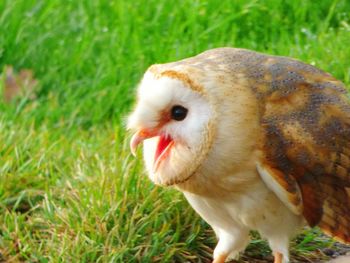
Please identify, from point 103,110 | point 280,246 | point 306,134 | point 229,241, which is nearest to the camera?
point 306,134

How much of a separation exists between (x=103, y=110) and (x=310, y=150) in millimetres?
2591

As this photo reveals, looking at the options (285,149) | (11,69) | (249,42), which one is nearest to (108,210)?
(285,149)

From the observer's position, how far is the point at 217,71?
4.34 meters

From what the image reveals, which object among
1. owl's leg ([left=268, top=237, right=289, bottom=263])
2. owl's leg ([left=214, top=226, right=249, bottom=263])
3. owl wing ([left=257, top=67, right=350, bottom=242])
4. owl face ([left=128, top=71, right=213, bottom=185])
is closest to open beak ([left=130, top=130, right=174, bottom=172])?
owl face ([left=128, top=71, right=213, bottom=185])

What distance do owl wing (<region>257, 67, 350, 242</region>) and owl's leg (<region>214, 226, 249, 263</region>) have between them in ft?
1.00

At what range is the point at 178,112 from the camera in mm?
4211

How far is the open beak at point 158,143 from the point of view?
4.27 meters

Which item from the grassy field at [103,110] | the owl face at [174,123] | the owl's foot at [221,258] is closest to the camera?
the owl face at [174,123]

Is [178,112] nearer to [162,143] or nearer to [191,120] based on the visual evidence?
[191,120]

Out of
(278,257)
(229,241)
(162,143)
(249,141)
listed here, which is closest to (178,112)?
(162,143)

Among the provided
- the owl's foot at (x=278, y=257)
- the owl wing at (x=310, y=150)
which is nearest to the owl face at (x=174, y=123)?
the owl wing at (x=310, y=150)

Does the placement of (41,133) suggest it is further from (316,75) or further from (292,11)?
(316,75)

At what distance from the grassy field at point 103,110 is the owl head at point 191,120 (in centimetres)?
80

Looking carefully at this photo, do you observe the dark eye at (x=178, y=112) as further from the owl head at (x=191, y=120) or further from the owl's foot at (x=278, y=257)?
the owl's foot at (x=278, y=257)
